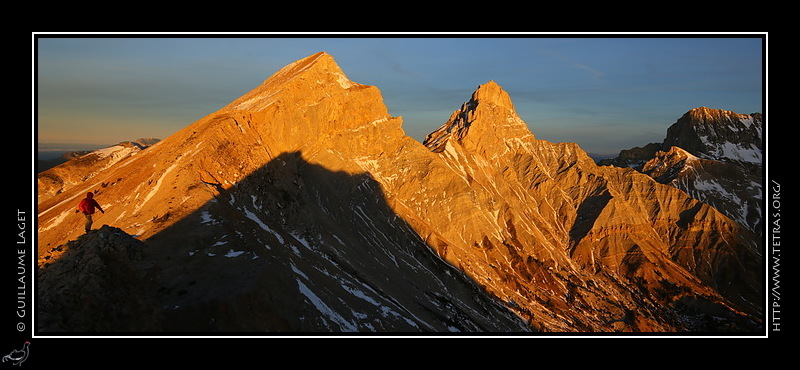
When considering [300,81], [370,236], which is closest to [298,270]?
[370,236]

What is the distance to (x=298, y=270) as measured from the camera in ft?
154

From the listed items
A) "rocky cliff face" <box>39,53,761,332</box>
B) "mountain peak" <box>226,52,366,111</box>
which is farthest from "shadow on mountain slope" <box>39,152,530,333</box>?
"mountain peak" <box>226,52,366,111</box>

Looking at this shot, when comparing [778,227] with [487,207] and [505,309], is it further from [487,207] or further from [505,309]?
[487,207]

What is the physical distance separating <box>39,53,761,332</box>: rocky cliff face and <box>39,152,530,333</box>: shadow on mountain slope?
212 mm

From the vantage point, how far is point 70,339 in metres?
23.0

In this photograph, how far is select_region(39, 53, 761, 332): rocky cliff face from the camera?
38.9m

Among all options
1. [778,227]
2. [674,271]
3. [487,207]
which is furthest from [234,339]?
[674,271]

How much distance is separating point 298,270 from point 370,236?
54.0 m

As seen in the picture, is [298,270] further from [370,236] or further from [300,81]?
[300,81]
